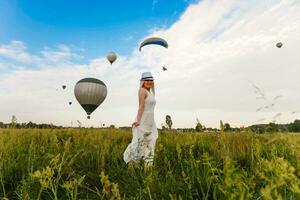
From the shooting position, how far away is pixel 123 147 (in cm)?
698

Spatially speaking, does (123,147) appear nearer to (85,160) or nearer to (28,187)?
(85,160)

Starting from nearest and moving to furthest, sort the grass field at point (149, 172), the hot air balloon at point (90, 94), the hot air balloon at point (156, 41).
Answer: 1. the grass field at point (149, 172)
2. the hot air balloon at point (156, 41)
3. the hot air balloon at point (90, 94)

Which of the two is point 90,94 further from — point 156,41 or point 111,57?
point 156,41

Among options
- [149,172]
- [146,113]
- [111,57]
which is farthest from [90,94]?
[149,172]

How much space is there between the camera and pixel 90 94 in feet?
91.2

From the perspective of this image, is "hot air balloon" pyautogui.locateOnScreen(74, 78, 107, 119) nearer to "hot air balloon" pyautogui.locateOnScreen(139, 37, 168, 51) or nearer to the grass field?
"hot air balloon" pyautogui.locateOnScreen(139, 37, 168, 51)

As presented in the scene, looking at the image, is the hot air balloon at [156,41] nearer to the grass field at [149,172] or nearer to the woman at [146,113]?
the woman at [146,113]

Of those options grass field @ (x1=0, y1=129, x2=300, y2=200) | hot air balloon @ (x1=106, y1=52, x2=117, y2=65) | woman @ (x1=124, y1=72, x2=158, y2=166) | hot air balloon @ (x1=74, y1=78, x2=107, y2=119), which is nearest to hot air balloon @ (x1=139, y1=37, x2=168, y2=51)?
hot air balloon @ (x1=74, y1=78, x2=107, y2=119)

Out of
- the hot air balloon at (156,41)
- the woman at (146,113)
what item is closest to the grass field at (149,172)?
the woman at (146,113)

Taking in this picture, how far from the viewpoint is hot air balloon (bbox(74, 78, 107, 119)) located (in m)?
27.8

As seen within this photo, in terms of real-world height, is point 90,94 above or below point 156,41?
below

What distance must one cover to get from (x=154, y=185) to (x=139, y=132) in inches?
147

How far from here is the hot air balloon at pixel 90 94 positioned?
27766mm

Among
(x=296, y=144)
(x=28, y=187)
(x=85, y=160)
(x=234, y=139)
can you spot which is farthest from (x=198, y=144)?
(x=296, y=144)
